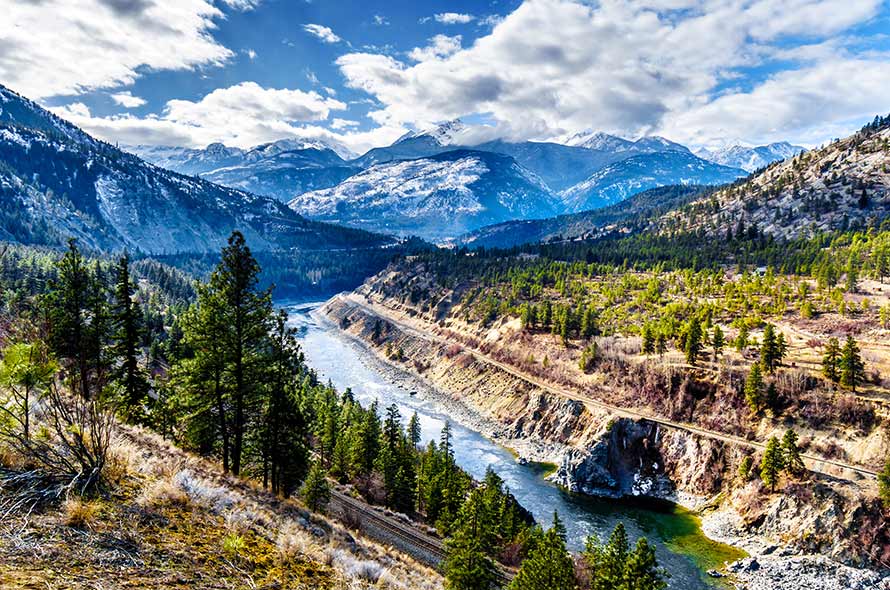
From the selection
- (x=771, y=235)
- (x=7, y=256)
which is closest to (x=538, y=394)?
(x=771, y=235)

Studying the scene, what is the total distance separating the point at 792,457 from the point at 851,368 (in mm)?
16903

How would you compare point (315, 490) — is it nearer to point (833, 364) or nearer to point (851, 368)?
point (851, 368)

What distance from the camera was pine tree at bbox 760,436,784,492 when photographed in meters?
60.5

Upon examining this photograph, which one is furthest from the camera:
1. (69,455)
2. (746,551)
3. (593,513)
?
(593,513)

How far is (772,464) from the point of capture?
60.4m

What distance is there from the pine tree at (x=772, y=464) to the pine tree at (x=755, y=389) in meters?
11.6

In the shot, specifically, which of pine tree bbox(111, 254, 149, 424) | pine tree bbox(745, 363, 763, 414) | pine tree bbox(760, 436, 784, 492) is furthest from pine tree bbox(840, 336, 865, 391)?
pine tree bbox(111, 254, 149, 424)

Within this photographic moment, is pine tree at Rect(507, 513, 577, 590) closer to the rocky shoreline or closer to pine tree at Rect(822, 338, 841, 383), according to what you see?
the rocky shoreline

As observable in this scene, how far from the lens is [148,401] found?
40.9 m

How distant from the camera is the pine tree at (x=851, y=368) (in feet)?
219

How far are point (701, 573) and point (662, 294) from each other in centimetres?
9354

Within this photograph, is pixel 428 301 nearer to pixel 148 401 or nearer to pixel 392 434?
pixel 392 434

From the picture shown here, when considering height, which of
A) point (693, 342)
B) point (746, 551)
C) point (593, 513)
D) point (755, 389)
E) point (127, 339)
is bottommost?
point (593, 513)

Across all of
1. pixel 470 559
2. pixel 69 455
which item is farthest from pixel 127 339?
pixel 470 559
